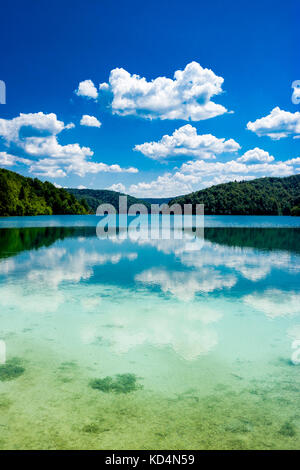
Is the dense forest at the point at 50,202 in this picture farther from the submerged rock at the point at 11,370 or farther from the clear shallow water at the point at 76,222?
the submerged rock at the point at 11,370

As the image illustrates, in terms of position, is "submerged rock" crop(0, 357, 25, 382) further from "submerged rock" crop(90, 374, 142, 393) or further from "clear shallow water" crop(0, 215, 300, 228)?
"clear shallow water" crop(0, 215, 300, 228)

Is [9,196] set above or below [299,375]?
above

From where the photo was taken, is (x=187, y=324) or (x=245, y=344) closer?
(x=245, y=344)

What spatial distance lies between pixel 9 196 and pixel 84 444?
365 feet

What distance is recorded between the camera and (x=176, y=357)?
24.1ft

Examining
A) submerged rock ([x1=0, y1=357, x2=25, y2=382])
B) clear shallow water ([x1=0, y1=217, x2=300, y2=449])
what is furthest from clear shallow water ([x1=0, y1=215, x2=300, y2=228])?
submerged rock ([x1=0, y1=357, x2=25, y2=382])

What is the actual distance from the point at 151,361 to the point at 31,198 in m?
141

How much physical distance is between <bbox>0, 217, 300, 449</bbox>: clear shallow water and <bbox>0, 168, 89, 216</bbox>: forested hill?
98.1 metres

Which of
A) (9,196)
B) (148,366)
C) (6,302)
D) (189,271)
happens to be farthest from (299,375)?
(9,196)

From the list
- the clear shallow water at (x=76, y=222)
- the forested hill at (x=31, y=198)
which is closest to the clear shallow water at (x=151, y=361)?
the clear shallow water at (x=76, y=222)

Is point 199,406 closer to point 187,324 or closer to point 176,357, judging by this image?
point 176,357

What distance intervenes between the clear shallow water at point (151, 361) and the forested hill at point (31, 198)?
3862 inches

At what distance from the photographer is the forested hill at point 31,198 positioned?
348ft

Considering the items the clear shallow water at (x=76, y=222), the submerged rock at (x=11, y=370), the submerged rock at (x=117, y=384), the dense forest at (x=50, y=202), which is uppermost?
the dense forest at (x=50, y=202)
